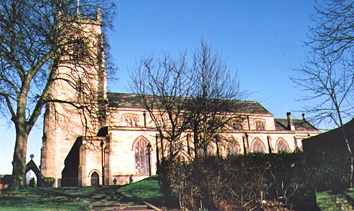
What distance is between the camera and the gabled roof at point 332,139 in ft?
63.6

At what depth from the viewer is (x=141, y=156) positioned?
3544 cm

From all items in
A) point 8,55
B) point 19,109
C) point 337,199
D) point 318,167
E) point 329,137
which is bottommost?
point 337,199

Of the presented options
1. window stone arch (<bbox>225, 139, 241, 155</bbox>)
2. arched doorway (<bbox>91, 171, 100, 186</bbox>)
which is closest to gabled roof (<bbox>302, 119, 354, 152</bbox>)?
window stone arch (<bbox>225, 139, 241, 155</bbox>)

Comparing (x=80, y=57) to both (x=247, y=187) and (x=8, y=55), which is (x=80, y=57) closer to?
(x=8, y=55)

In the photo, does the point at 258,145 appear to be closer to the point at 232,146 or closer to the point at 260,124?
the point at 260,124

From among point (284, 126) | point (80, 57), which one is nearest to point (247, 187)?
point (80, 57)

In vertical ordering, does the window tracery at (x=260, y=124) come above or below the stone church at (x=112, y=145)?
above

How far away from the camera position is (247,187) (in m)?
12.8

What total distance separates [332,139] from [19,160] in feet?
61.8

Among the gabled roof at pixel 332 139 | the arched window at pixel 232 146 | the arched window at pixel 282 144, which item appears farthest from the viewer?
the arched window at pixel 282 144

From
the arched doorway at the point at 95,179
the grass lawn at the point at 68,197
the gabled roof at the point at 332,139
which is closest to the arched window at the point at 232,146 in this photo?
the grass lawn at the point at 68,197

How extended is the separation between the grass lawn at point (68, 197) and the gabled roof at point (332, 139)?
453 inches

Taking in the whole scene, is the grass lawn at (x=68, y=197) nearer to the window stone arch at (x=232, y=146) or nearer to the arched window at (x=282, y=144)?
the window stone arch at (x=232, y=146)

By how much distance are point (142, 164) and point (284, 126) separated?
24885mm
